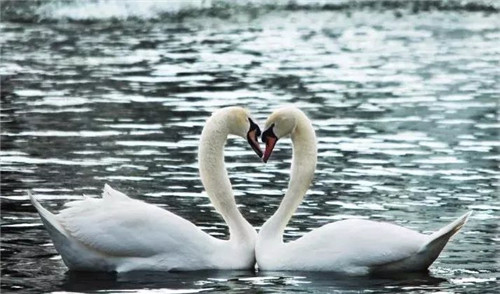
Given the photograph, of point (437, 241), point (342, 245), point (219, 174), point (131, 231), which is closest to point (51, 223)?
point (131, 231)

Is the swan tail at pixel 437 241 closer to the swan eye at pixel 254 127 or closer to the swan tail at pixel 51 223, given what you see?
the swan eye at pixel 254 127

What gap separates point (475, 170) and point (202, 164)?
19.5 ft

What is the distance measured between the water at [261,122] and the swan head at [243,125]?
117 cm

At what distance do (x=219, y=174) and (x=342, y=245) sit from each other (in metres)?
1.30

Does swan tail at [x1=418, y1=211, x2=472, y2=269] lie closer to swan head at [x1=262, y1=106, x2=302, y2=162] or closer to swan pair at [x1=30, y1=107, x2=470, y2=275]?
swan pair at [x1=30, y1=107, x2=470, y2=275]

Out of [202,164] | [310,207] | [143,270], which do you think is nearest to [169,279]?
[143,270]

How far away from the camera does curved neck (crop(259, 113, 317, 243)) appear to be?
1239 cm

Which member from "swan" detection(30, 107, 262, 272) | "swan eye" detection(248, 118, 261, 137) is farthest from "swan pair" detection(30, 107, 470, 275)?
"swan eye" detection(248, 118, 261, 137)

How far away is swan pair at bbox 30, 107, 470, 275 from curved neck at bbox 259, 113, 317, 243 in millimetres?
11

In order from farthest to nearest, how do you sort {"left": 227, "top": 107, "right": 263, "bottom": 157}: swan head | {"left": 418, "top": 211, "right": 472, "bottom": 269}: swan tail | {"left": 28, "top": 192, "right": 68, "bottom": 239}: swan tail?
{"left": 227, "top": 107, "right": 263, "bottom": 157}: swan head < {"left": 28, "top": 192, "right": 68, "bottom": 239}: swan tail < {"left": 418, "top": 211, "right": 472, "bottom": 269}: swan tail

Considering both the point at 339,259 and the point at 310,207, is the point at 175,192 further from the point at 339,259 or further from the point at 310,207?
the point at 339,259

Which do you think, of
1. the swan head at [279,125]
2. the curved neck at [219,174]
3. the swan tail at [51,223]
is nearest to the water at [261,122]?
the swan tail at [51,223]

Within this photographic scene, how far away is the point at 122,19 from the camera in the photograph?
47.5 meters

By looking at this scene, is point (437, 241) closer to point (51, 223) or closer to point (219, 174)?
point (219, 174)
